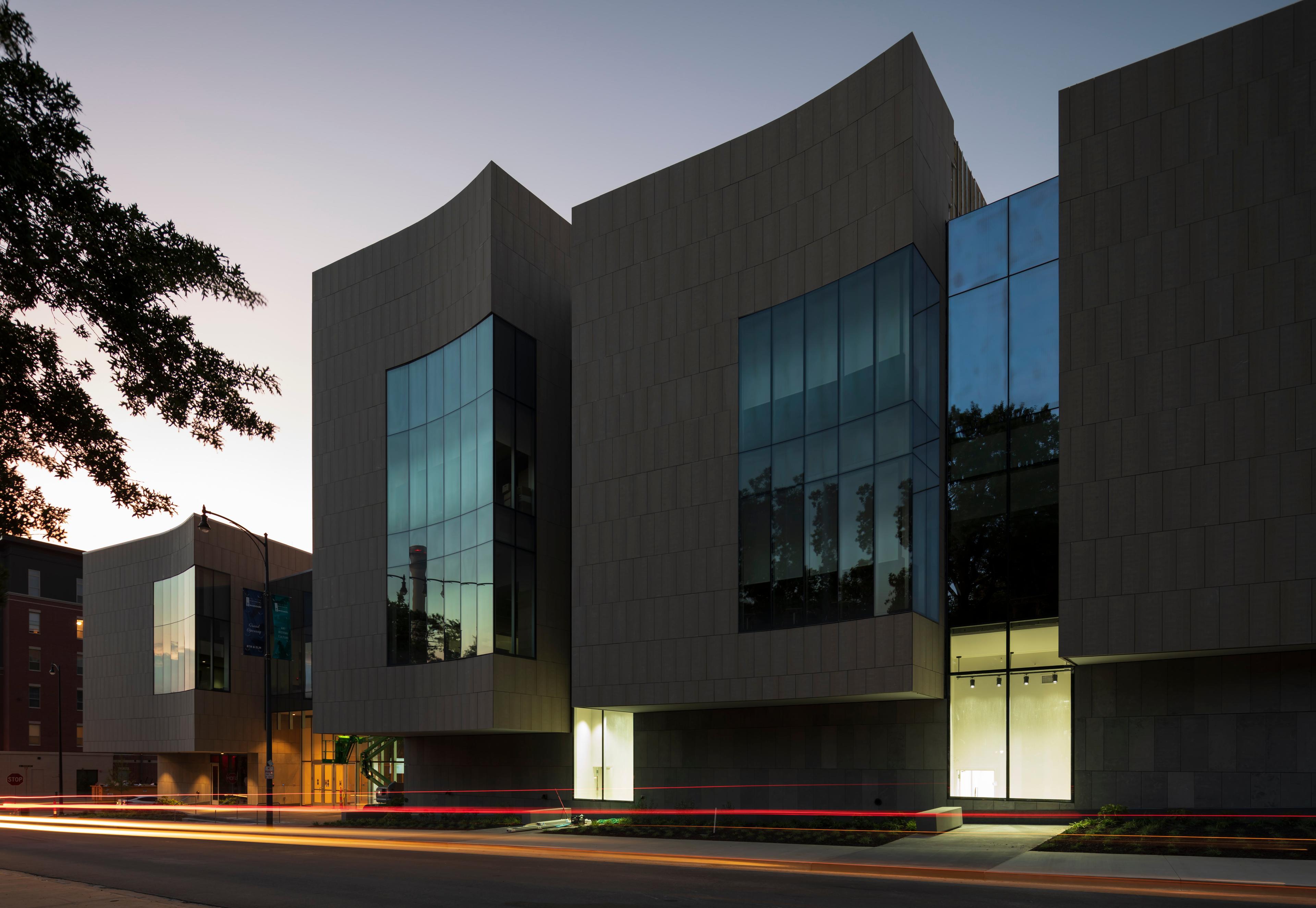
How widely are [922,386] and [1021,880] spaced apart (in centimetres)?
1395

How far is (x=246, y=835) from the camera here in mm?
34062

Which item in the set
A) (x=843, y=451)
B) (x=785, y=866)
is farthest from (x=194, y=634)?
(x=785, y=866)

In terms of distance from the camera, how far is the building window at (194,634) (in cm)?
5850

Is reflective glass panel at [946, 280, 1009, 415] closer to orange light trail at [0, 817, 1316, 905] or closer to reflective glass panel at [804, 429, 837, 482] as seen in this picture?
reflective glass panel at [804, 429, 837, 482]

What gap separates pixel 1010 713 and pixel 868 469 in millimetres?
7485

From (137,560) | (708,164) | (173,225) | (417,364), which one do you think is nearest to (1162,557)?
(708,164)

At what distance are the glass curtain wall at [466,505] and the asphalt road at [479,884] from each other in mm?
10849

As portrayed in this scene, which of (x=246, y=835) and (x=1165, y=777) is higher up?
(x=1165, y=777)

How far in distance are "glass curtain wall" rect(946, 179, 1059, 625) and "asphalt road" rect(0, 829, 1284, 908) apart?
11.8 metres

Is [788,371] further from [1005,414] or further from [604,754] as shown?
[604,754]

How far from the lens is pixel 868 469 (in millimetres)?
28266

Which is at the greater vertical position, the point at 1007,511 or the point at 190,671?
the point at 1007,511

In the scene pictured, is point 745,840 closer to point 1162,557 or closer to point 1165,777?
point 1165,777

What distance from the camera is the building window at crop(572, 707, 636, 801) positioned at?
120 feet
